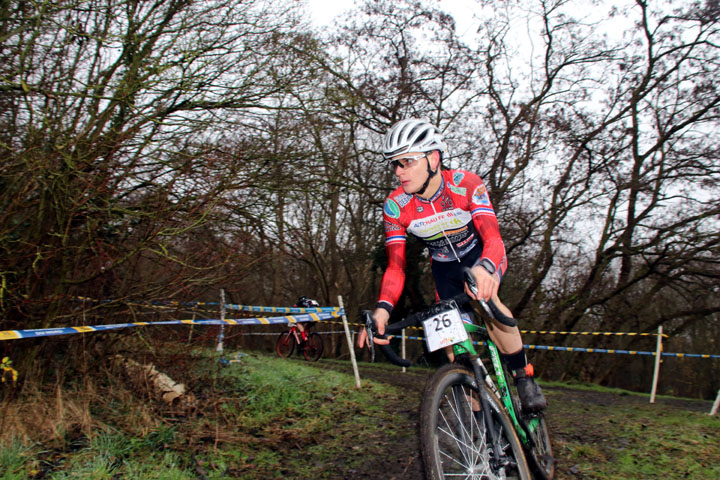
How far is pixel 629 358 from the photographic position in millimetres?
19594

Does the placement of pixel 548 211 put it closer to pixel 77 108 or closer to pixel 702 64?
pixel 702 64

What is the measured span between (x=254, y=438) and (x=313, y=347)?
1012cm

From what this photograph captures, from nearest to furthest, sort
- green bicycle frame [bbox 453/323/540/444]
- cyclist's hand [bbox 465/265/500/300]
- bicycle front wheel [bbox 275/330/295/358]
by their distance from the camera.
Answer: cyclist's hand [bbox 465/265/500/300], green bicycle frame [bbox 453/323/540/444], bicycle front wheel [bbox 275/330/295/358]

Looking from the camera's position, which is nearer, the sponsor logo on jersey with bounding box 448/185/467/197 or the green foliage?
the sponsor logo on jersey with bounding box 448/185/467/197

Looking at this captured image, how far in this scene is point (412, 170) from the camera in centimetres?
326

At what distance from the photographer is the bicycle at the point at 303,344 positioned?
1496cm

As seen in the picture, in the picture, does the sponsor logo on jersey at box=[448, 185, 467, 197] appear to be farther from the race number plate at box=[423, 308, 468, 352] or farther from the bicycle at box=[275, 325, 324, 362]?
the bicycle at box=[275, 325, 324, 362]

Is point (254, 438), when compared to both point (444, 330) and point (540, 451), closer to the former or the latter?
point (540, 451)

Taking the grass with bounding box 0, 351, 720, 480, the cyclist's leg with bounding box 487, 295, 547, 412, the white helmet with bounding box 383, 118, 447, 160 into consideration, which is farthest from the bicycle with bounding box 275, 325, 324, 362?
the white helmet with bounding box 383, 118, 447, 160

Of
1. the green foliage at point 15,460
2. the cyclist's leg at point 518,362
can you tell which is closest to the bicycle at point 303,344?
the green foliage at point 15,460

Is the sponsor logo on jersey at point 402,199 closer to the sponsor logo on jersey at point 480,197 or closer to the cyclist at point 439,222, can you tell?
the cyclist at point 439,222

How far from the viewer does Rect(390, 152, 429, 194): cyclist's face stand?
323cm

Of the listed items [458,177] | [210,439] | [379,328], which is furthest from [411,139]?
[210,439]

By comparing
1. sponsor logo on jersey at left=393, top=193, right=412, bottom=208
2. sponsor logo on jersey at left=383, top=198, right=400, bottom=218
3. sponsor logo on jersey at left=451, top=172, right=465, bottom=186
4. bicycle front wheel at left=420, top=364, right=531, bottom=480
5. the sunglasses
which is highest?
the sunglasses
